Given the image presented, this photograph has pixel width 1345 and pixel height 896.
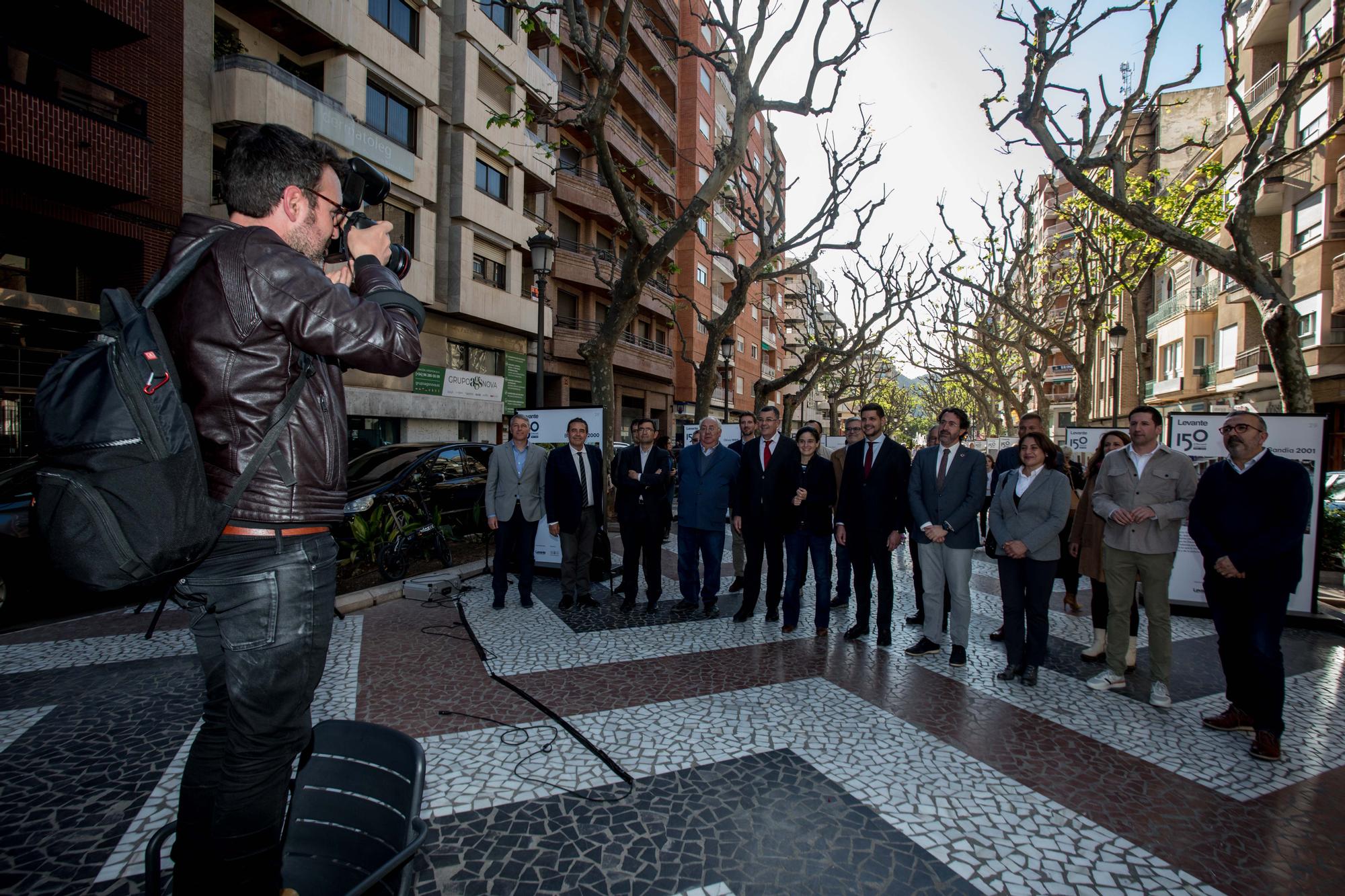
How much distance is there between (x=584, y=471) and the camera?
7609 millimetres

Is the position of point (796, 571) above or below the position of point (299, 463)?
below

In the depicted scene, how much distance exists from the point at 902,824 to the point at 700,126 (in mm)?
41217

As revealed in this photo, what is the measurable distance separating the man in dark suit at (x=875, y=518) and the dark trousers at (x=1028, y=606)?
1064 mm

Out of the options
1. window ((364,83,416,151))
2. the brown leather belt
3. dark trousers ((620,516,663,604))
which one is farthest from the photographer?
window ((364,83,416,151))

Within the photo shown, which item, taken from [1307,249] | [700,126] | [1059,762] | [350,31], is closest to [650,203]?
[700,126]

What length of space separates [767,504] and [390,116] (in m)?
17.4

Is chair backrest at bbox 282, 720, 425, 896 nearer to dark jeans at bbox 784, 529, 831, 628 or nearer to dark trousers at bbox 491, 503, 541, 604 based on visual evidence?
dark jeans at bbox 784, 529, 831, 628

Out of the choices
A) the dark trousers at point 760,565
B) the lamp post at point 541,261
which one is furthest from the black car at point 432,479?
the dark trousers at point 760,565

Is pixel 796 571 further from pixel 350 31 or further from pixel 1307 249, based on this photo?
pixel 1307 249

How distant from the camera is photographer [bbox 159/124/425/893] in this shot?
1.65 meters

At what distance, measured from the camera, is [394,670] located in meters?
5.03

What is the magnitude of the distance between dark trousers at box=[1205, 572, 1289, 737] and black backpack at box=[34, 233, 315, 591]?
17.5 ft

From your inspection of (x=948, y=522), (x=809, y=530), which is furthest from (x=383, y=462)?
(x=948, y=522)

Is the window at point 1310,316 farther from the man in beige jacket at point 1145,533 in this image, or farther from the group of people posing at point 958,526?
the man in beige jacket at point 1145,533
